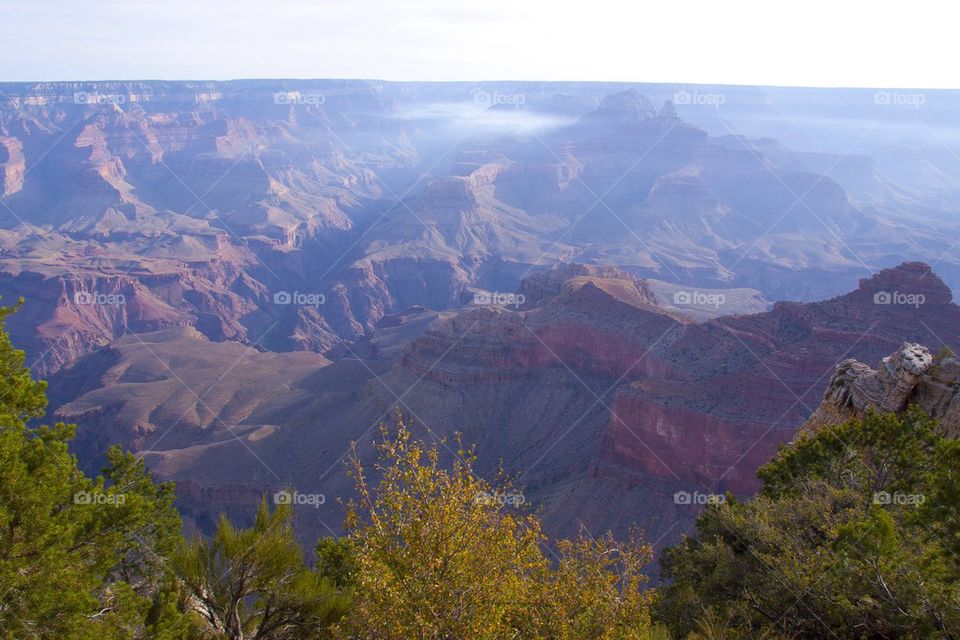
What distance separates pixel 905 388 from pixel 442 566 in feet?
67.3

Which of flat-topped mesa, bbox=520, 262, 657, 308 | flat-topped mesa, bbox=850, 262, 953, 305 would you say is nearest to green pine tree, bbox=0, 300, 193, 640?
flat-topped mesa, bbox=850, 262, 953, 305

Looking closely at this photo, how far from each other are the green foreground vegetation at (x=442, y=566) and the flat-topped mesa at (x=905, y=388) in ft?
11.8

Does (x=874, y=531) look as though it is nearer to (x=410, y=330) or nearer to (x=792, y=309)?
(x=792, y=309)

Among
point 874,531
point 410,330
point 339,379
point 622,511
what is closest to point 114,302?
point 410,330

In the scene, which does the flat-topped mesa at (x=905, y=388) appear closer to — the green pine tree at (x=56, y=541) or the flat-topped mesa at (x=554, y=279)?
the green pine tree at (x=56, y=541)

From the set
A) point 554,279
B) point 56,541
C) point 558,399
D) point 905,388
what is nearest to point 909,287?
point 558,399

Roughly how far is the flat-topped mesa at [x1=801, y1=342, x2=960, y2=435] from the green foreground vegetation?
141 inches

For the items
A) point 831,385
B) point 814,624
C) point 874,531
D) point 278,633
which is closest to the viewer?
point 874,531

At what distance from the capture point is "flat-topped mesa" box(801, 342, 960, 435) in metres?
24.5

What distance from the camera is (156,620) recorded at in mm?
15789

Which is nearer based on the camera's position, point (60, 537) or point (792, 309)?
point (60, 537)

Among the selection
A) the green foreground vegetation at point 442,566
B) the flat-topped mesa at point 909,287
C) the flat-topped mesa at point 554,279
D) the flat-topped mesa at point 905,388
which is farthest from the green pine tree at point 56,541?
the flat-topped mesa at point 554,279

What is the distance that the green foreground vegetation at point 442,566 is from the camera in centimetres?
Result: 1251

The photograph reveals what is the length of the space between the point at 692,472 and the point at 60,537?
44.8 metres
